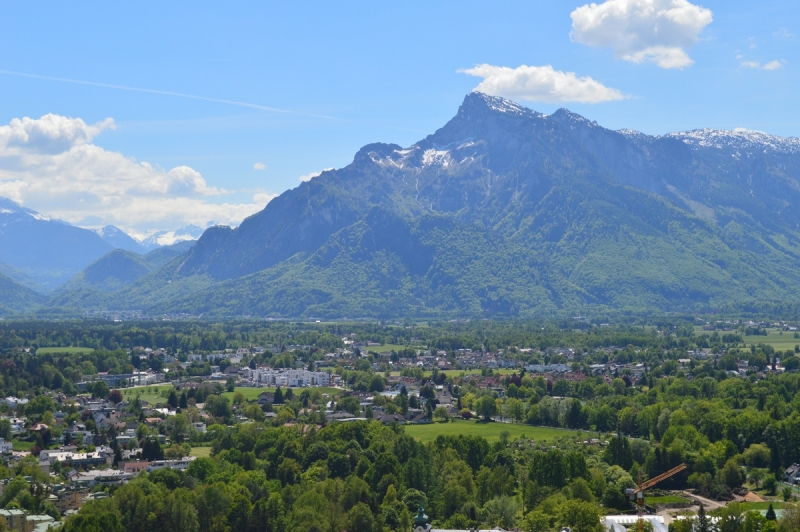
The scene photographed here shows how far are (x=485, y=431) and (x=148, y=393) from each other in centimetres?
5339

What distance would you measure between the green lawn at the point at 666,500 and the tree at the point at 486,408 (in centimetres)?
4218

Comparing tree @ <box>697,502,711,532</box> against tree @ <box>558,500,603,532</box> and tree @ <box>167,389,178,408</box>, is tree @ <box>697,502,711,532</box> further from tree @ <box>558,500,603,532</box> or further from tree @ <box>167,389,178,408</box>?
tree @ <box>167,389,178,408</box>

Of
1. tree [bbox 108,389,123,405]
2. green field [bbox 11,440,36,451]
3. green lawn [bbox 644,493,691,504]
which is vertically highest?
tree [bbox 108,389,123,405]

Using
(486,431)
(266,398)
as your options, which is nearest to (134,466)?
(486,431)

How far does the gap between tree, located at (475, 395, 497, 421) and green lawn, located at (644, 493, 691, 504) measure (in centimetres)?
4218

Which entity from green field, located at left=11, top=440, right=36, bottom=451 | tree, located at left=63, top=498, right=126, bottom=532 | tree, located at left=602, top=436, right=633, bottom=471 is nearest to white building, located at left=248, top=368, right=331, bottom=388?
green field, located at left=11, top=440, right=36, bottom=451

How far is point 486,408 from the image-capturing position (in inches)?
4818

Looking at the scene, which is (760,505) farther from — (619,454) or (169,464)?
(169,464)

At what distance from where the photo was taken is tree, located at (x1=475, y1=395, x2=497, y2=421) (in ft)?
401

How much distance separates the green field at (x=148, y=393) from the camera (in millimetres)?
137900

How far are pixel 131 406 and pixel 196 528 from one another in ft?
197

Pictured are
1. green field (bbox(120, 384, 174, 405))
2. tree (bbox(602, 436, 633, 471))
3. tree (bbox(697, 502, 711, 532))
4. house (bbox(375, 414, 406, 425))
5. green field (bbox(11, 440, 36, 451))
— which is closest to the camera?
tree (bbox(697, 502, 711, 532))

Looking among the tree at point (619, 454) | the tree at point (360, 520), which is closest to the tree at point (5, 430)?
the tree at point (360, 520)

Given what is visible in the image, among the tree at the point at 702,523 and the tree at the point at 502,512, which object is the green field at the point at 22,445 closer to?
the tree at the point at 502,512
